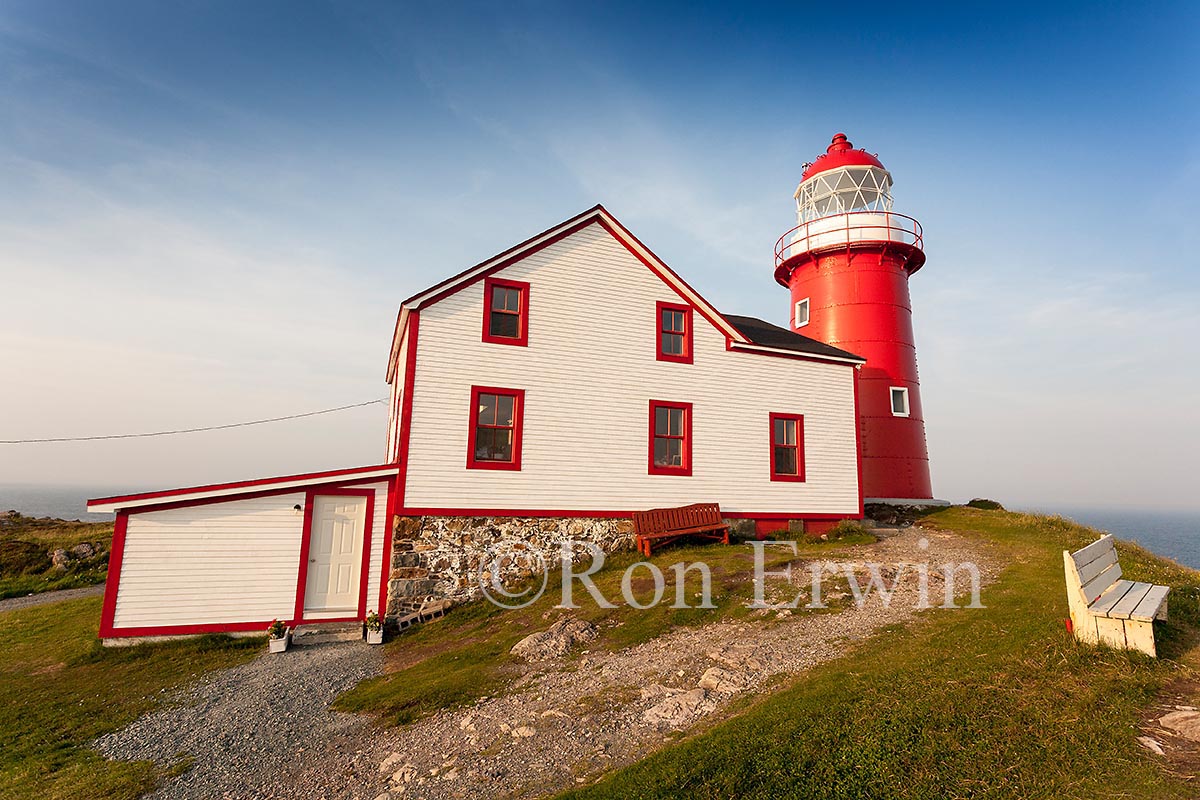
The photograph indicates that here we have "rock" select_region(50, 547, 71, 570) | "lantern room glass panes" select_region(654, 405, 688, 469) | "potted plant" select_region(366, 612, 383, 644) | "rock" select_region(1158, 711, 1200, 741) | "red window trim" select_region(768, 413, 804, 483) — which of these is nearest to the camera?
"rock" select_region(1158, 711, 1200, 741)

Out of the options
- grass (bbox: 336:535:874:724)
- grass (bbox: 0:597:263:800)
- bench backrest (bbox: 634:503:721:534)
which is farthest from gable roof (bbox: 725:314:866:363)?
grass (bbox: 0:597:263:800)

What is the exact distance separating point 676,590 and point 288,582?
828cm

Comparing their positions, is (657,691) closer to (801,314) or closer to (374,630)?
(374,630)

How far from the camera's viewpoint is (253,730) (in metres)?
8.26

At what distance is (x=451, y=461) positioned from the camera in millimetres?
14492

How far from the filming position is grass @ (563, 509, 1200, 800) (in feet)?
16.4

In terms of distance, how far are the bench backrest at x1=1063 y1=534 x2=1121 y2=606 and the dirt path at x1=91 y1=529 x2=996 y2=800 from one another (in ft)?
9.11

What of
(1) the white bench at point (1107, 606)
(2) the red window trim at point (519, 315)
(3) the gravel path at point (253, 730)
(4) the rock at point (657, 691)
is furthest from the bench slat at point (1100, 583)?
(2) the red window trim at point (519, 315)

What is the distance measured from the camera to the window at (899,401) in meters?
21.9

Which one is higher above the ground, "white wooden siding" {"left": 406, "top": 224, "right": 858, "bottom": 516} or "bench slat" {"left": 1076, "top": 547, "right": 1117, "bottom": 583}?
"white wooden siding" {"left": 406, "top": 224, "right": 858, "bottom": 516}

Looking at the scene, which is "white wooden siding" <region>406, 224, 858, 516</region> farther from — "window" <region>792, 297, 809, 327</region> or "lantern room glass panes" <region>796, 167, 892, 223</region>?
"lantern room glass panes" <region>796, 167, 892, 223</region>

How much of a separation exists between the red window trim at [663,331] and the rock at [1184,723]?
12.6 meters

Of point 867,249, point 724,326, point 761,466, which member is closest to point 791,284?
point 867,249

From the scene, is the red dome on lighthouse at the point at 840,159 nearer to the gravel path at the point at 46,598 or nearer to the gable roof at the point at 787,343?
the gable roof at the point at 787,343
